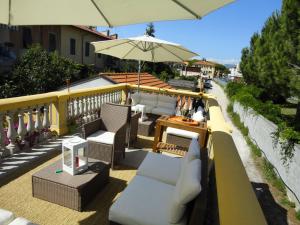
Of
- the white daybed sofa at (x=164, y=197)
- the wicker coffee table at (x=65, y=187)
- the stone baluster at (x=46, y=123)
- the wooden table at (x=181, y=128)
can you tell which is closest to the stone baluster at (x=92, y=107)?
the stone baluster at (x=46, y=123)

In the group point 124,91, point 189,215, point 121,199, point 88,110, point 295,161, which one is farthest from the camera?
point 124,91

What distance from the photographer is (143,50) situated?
6.52 metres

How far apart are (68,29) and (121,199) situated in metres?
19.5

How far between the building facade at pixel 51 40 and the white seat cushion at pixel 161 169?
43.8ft

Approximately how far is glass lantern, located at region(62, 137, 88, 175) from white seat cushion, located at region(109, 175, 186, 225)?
0.85 metres

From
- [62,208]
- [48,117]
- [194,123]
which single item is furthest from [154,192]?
[48,117]

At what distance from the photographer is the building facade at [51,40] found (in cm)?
1520

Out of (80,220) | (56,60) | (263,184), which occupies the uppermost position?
(56,60)

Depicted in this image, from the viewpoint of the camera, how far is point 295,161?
4949 mm

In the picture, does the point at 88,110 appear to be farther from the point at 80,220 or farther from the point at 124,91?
the point at 80,220

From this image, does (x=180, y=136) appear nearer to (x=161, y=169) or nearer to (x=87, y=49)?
(x=161, y=169)

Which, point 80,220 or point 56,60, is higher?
point 56,60

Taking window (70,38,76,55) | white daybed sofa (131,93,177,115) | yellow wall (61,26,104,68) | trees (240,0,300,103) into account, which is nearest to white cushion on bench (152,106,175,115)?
white daybed sofa (131,93,177,115)

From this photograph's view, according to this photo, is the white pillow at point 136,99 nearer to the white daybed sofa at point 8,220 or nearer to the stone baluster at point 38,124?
the stone baluster at point 38,124
